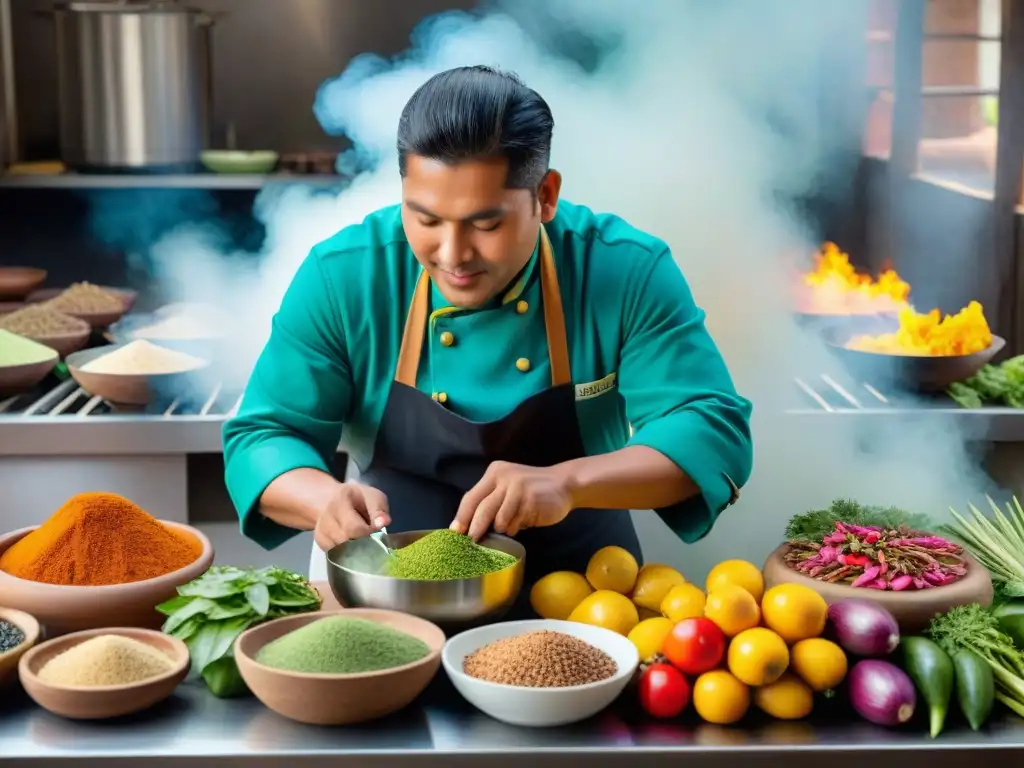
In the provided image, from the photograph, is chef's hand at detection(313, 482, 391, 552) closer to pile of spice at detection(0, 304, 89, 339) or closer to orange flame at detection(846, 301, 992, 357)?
orange flame at detection(846, 301, 992, 357)

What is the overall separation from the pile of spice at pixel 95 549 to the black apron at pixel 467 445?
1.64 ft

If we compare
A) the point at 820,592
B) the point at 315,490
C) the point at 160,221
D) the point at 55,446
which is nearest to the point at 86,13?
the point at 160,221

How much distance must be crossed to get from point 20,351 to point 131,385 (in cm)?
33

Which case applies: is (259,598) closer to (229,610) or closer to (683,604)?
(229,610)

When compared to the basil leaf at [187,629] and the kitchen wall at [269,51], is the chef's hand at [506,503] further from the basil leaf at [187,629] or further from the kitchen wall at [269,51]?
the kitchen wall at [269,51]

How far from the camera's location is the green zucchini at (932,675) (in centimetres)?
137

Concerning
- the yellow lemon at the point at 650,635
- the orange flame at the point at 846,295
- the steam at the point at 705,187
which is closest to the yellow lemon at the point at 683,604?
the yellow lemon at the point at 650,635

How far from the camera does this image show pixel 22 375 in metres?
3.09

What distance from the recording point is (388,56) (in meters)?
4.29

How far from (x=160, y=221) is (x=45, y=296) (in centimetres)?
49

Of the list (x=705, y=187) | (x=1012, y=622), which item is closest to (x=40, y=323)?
(x=705, y=187)

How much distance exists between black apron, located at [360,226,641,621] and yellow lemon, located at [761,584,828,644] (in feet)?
2.10

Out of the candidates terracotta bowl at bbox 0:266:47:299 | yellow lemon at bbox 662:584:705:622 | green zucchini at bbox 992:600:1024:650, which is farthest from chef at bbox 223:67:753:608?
terracotta bowl at bbox 0:266:47:299

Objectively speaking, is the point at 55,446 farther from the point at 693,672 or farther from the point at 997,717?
the point at 997,717
